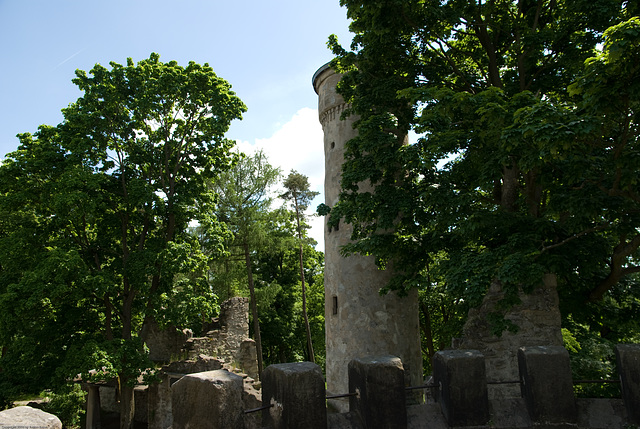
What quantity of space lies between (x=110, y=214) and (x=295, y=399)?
12.3m

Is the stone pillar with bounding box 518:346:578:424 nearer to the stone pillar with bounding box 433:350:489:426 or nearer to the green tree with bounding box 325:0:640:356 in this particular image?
the stone pillar with bounding box 433:350:489:426

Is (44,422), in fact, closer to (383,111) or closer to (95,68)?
(383,111)

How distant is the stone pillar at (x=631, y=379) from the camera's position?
12.3 feet

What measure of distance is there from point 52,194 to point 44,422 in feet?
38.2

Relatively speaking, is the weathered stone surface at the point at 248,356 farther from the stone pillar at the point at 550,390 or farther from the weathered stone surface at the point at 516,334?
the stone pillar at the point at 550,390

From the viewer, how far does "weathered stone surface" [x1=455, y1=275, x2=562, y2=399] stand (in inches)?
299

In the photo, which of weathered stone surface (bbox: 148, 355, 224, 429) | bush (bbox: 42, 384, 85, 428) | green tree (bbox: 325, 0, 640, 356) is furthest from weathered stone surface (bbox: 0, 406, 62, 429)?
bush (bbox: 42, 384, 85, 428)

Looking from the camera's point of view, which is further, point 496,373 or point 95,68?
point 95,68

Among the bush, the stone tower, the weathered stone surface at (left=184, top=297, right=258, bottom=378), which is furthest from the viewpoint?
the weathered stone surface at (left=184, top=297, right=258, bottom=378)

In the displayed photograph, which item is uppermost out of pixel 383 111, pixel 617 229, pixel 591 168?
pixel 383 111

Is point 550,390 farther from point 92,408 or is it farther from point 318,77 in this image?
point 92,408

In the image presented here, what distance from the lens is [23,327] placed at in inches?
452

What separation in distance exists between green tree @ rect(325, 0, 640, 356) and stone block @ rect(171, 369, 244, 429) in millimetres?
5265

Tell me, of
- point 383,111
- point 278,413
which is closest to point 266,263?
point 383,111
